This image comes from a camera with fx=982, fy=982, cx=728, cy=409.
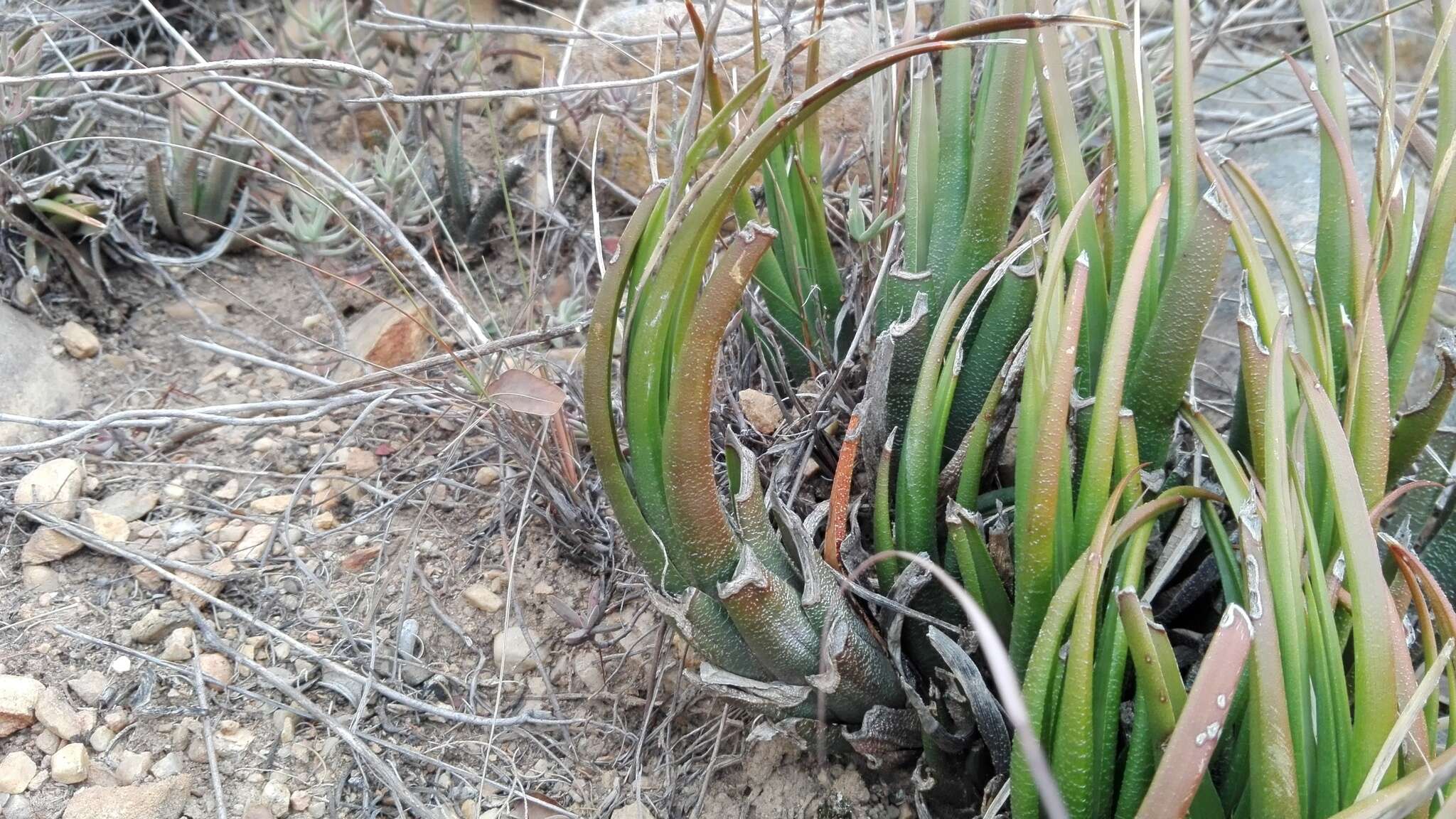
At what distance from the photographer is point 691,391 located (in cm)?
70

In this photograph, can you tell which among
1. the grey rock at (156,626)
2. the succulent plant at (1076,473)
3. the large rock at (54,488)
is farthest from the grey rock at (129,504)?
the succulent plant at (1076,473)

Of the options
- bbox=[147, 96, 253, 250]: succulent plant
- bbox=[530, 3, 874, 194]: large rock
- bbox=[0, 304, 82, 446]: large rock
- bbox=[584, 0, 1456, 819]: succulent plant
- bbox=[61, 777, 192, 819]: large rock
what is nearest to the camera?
bbox=[584, 0, 1456, 819]: succulent plant

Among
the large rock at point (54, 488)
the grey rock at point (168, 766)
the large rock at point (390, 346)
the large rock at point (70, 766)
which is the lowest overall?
the grey rock at point (168, 766)

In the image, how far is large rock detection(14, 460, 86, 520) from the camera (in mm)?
1276

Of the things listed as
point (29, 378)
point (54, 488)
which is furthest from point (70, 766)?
point (29, 378)

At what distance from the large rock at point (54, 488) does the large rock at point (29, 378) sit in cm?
13

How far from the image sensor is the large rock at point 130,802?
0.96 m

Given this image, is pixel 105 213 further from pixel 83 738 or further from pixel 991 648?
pixel 991 648

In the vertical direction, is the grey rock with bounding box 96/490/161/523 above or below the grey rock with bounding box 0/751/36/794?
above

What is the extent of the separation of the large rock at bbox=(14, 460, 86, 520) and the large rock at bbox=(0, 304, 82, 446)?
0.13 metres

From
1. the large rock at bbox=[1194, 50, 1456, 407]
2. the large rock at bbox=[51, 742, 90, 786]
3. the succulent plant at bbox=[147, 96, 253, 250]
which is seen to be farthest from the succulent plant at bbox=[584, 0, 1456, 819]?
the succulent plant at bbox=[147, 96, 253, 250]

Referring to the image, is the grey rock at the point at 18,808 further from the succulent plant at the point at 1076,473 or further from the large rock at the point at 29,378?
the succulent plant at the point at 1076,473

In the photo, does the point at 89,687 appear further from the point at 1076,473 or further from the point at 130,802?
the point at 1076,473

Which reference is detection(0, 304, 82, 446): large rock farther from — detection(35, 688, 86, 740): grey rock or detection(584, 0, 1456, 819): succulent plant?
detection(584, 0, 1456, 819): succulent plant
